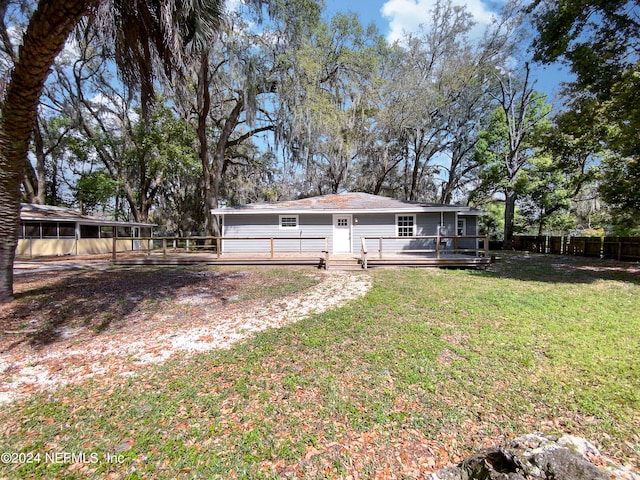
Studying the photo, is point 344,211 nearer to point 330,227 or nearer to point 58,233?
point 330,227

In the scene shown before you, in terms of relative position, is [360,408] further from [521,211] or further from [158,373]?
[521,211]

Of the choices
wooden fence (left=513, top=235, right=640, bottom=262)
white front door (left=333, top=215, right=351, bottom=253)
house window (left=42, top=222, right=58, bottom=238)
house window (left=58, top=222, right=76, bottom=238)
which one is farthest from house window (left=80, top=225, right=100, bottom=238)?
wooden fence (left=513, top=235, right=640, bottom=262)

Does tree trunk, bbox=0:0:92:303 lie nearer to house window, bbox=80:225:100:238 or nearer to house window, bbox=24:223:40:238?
house window, bbox=24:223:40:238

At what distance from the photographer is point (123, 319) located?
5395 mm

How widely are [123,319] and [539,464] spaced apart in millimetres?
6163

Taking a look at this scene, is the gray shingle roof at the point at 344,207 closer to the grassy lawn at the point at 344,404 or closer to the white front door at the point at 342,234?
the white front door at the point at 342,234

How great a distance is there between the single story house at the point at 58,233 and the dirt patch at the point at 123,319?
918cm

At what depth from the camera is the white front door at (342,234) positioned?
45.6 ft

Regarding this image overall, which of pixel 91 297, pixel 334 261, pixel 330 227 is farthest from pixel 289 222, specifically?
pixel 91 297

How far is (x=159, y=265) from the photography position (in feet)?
39.5

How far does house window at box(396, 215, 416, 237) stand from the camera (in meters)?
13.7

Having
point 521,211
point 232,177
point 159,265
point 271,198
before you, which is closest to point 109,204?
point 232,177

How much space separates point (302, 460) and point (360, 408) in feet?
2.61

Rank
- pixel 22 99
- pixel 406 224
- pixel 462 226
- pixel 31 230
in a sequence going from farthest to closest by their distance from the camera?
pixel 31 230 → pixel 462 226 → pixel 406 224 → pixel 22 99
